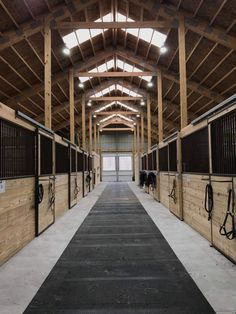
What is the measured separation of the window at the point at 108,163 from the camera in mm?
24969

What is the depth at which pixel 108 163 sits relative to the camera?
25062 millimetres

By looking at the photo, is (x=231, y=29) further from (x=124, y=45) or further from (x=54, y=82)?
(x=54, y=82)

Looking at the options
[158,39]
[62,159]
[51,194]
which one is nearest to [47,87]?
[62,159]

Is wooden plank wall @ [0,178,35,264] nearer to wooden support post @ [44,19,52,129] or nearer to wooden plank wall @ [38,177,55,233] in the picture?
wooden plank wall @ [38,177,55,233]

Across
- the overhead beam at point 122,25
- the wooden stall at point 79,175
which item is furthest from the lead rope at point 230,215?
the wooden stall at point 79,175

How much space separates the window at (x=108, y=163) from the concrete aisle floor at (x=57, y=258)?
800 inches

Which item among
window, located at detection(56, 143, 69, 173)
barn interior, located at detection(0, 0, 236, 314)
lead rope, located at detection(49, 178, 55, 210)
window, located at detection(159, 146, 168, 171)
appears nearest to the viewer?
barn interior, located at detection(0, 0, 236, 314)

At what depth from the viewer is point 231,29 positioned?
6605mm

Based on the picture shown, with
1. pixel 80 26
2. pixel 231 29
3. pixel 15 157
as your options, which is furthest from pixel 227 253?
pixel 80 26

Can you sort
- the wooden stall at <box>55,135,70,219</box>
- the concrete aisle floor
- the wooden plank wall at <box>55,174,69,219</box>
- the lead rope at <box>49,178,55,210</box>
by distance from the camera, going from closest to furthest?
the concrete aisle floor
the lead rope at <box>49,178,55,210</box>
the wooden plank wall at <box>55,174,69,219</box>
the wooden stall at <box>55,135,70,219</box>

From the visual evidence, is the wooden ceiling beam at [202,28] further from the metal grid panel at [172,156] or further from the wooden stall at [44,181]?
the wooden stall at [44,181]

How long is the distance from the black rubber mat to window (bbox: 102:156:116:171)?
68.3 feet

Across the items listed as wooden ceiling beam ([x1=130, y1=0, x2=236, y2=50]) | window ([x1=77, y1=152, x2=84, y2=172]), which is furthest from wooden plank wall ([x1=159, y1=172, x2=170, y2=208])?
wooden ceiling beam ([x1=130, y1=0, x2=236, y2=50])

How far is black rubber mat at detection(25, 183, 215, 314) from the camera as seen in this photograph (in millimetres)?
1973
